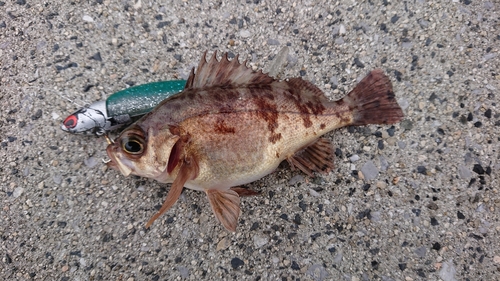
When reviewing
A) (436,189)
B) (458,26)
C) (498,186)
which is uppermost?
(458,26)

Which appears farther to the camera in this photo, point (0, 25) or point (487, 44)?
point (0, 25)

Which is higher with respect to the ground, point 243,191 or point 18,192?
point 243,191

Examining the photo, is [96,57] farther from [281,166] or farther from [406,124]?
[406,124]

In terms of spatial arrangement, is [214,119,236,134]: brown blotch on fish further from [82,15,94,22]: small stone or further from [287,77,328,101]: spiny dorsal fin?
[82,15,94,22]: small stone

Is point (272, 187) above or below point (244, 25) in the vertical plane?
below

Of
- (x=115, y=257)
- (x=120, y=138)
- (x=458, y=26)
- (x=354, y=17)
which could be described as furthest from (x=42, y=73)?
(x=458, y=26)

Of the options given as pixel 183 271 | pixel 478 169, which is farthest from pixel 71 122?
pixel 478 169

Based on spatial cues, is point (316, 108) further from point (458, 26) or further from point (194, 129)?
point (458, 26)
